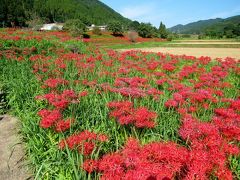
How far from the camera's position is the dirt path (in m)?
4.20

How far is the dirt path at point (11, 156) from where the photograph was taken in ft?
13.8

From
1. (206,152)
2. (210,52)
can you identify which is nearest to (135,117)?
(206,152)

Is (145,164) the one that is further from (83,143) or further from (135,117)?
(135,117)

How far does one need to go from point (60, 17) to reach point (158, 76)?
158 metres

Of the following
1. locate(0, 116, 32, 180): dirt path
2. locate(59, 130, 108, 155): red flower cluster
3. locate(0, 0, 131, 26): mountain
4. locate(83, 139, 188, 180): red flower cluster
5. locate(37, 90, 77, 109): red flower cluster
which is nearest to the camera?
locate(83, 139, 188, 180): red flower cluster

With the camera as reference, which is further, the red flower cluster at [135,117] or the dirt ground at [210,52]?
the dirt ground at [210,52]

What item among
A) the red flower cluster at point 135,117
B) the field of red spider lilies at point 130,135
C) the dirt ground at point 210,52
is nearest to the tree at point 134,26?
the dirt ground at point 210,52

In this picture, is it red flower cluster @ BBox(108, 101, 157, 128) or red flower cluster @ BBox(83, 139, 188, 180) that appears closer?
red flower cluster @ BBox(83, 139, 188, 180)

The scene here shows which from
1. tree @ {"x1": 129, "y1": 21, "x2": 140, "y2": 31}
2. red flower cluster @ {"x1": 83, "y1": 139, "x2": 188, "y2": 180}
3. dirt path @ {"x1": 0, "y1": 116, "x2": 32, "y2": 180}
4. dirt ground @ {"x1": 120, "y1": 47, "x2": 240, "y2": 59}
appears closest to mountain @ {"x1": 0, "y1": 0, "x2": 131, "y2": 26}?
tree @ {"x1": 129, "y1": 21, "x2": 140, "y2": 31}

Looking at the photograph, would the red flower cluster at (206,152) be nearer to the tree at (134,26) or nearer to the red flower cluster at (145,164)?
the red flower cluster at (145,164)

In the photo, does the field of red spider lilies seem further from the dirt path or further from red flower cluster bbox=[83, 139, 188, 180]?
the dirt path

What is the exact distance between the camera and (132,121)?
3.94m

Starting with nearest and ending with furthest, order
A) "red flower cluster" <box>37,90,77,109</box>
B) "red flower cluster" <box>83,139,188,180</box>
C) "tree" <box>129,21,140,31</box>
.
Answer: "red flower cluster" <box>83,139,188,180</box> < "red flower cluster" <box>37,90,77,109</box> < "tree" <box>129,21,140,31</box>

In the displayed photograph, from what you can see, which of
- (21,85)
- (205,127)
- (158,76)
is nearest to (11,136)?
(21,85)
